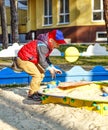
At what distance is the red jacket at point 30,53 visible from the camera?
727cm

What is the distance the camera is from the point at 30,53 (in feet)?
24.1

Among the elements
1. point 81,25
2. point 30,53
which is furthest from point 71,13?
point 30,53

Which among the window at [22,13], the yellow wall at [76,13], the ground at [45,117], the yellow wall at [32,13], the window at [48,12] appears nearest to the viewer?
the ground at [45,117]

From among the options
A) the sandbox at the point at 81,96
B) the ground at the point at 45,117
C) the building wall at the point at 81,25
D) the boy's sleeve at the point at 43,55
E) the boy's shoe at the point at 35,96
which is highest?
the building wall at the point at 81,25

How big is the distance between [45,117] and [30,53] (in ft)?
4.78

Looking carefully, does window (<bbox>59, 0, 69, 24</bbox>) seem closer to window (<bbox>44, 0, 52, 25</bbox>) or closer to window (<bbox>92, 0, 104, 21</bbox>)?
window (<bbox>44, 0, 52, 25</bbox>)

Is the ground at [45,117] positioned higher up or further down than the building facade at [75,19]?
further down

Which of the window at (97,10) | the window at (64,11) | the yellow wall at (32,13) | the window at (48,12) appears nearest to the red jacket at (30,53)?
the window at (97,10)

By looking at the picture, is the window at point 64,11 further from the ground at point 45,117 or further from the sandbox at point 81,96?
the ground at point 45,117

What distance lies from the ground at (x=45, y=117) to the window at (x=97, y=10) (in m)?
20.2

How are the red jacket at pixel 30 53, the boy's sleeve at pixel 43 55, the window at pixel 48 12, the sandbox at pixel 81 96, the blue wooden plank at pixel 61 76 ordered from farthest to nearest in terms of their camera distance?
the window at pixel 48 12
the blue wooden plank at pixel 61 76
the red jacket at pixel 30 53
the boy's sleeve at pixel 43 55
the sandbox at pixel 81 96

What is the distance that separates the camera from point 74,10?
90.8 feet

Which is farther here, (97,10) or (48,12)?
(48,12)

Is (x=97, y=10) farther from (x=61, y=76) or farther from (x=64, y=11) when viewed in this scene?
(x=61, y=76)
